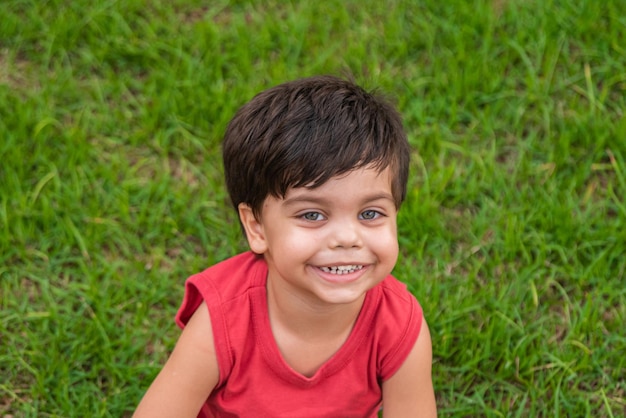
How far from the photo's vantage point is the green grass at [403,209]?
309 cm

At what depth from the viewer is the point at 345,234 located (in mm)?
2238

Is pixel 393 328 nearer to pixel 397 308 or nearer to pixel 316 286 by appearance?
pixel 397 308

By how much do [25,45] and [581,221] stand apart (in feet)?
7.98

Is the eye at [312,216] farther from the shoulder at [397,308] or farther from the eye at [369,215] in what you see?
the shoulder at [397,308]

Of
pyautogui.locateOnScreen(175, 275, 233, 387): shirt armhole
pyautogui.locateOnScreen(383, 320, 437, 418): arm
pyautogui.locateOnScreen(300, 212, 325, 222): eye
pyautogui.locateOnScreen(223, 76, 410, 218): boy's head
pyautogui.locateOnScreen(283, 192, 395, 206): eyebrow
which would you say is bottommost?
pyautogui.locateOnScreen(383, 320, 437, 418): arm

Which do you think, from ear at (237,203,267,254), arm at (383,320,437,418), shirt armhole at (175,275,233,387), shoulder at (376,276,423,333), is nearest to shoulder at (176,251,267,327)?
shirt armhole at (175,275,233,387)

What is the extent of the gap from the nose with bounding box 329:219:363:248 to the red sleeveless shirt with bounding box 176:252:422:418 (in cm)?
40

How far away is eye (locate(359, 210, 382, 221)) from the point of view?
230cm

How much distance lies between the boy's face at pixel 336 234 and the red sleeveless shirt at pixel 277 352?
0.25 m

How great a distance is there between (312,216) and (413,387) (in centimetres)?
66

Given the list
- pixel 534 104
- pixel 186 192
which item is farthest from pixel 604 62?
pixel 186 192

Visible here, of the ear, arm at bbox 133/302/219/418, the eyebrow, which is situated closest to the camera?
the eyebrow

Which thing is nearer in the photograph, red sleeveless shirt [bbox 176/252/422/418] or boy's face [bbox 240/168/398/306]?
boy's face [bbox 240/168/398/306]

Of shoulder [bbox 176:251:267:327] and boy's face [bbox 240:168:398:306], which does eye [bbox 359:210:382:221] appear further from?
shoulder [bbox 176:251:267:327]
